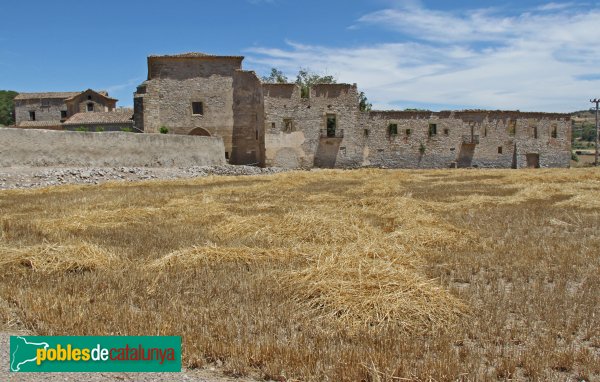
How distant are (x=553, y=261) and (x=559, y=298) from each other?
1.83 m

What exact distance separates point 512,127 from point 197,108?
89.8ft

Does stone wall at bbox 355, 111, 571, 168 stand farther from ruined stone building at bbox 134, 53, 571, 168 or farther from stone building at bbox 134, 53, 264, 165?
stone building at bbox 134, 53, 264, 165

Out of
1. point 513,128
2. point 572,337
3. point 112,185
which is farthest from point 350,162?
point 572,337

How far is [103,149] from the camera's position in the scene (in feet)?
87.1

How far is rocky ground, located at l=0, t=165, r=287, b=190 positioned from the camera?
20919 mm

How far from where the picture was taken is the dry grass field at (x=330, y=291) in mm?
3754

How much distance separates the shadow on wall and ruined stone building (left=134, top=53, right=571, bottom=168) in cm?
8

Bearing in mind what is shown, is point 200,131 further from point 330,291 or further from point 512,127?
point 330,291

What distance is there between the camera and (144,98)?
3806cm

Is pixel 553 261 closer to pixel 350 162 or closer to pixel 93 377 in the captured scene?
pixel 93 377

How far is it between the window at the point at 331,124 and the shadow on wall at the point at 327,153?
0.64m

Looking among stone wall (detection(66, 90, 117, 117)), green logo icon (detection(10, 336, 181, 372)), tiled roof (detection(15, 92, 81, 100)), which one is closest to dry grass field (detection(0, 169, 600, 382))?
green logo icon (detection(10, 336, 181, 372))

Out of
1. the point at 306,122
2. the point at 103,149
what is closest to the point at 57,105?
the point at 306,122

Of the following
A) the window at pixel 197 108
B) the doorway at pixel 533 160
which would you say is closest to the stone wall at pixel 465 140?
the doorway at pixel 533 160
